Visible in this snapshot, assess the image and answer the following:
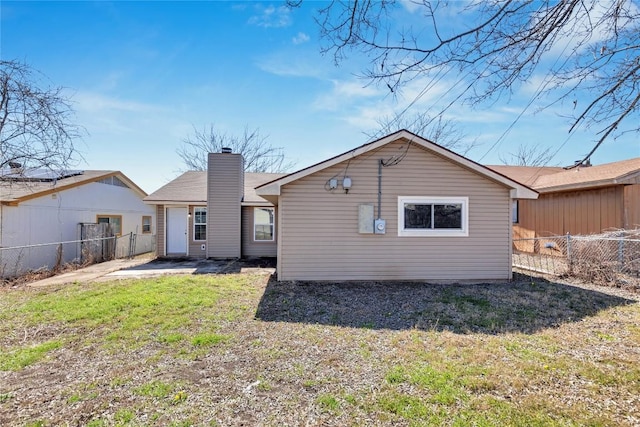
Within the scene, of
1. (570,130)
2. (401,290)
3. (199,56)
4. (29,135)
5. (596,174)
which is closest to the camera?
(570,130)

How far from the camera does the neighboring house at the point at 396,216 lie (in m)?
7.80

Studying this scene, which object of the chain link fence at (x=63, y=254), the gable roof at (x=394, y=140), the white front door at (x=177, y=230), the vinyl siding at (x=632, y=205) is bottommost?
the chain link fence at (x=63, y=254)

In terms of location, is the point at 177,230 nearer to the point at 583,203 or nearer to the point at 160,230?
the point at 160,230

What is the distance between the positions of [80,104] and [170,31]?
227cm

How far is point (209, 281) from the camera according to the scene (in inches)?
318

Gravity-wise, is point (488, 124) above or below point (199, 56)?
below

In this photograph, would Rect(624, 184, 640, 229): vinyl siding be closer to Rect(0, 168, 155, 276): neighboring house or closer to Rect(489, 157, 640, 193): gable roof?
Rect(489, 157, 640, 193): gable roof

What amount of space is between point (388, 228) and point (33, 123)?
7.37 metres

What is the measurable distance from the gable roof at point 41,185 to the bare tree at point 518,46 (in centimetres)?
733

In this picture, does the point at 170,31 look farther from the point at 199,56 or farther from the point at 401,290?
the point at 401,290

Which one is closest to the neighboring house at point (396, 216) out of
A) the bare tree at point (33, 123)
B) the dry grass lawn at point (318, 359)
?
the dry grass lawn at point (318, 359)

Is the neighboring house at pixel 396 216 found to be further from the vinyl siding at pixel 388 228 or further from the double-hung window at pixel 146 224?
the double-hung window at pixel 146 224

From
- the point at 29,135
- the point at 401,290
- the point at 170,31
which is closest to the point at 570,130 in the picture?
the point at 401,290

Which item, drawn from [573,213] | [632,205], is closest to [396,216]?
[632,205]
